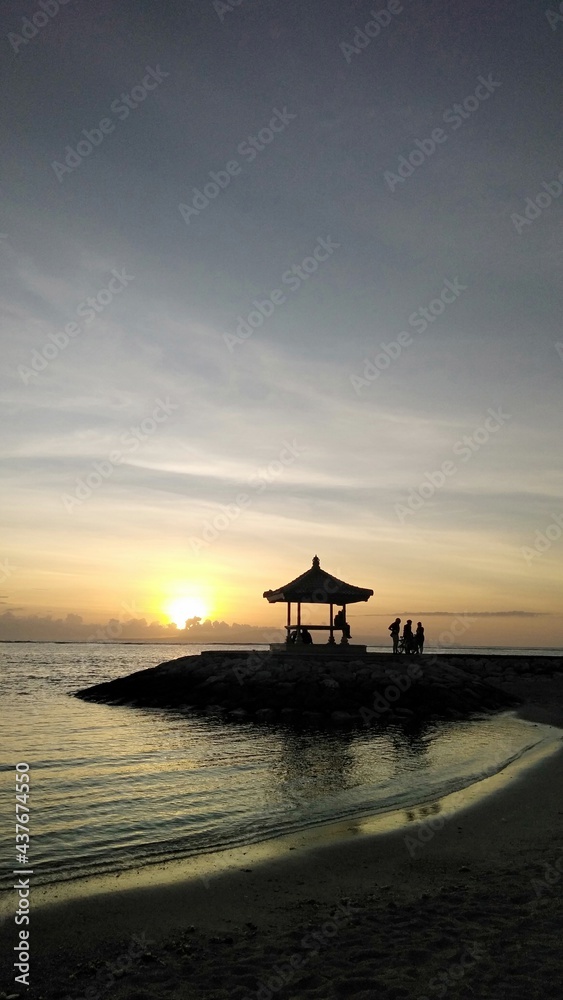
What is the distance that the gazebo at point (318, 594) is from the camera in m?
34.4

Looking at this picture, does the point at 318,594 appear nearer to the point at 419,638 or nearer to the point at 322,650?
the point at 322,650

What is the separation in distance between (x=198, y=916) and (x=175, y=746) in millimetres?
13777

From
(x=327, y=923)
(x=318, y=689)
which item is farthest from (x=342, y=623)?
(x=327, y=923)

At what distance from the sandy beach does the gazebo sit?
75.9 feet

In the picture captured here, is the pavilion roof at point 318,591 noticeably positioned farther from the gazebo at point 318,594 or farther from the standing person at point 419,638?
the standing person at point 419,638

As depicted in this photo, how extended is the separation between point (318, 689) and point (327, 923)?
2238cm

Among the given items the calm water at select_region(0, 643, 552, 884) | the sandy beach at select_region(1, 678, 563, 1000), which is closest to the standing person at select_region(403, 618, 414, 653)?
the calm water at select_region(0, 643, 552, 884)

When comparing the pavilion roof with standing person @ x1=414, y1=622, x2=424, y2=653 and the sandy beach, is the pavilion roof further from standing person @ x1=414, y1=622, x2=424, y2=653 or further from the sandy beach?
the sandy beach

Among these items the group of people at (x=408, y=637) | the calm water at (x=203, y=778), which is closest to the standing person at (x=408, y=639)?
the group of people at (x=408, y=637)

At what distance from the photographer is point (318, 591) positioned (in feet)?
113

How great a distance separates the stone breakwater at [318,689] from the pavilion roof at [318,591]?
2.81 meters

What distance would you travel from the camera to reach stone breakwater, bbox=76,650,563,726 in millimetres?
28266

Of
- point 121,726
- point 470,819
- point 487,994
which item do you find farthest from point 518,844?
point 121,726

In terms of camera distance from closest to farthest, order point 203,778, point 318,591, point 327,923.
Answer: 1. point 327,923
2. point 203,778
3. point 318,591
